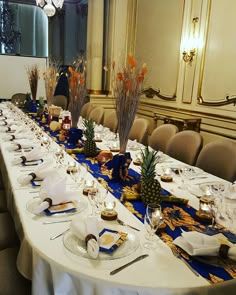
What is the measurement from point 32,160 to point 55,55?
587cm

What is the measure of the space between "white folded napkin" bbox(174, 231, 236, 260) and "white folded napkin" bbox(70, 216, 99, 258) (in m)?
0.28

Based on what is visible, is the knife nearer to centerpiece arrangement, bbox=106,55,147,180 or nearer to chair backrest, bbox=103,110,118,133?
centerpiece arrangement, bbox=106,55,147,180

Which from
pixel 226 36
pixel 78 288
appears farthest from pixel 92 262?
pixel 226 36

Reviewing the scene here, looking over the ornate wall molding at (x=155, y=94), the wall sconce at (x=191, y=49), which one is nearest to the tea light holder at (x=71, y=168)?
the wall sconce at (x=191, y=49)

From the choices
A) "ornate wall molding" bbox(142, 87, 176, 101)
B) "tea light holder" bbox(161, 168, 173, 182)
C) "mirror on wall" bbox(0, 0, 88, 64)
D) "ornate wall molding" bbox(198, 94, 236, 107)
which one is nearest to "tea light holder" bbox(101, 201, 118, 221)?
"tea light holder" bbox(161, 168, 173, 182)

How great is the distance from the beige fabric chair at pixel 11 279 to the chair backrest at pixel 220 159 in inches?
55.5

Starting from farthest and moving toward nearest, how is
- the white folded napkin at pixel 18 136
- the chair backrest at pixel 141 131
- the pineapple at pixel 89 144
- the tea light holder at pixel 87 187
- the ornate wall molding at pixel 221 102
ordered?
the ornate wall molding at pixel 221 102 < the chair backrest at pixel 141 131 < the white folded napkin at pixel 18 136 < the pineapple at pixel 89 144 < the tea light holder at pixel 87 187

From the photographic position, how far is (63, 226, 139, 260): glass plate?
0.93 meters

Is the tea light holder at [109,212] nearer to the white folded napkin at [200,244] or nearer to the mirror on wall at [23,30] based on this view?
the white folded napkin at [200,244]

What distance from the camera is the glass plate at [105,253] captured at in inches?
36.5

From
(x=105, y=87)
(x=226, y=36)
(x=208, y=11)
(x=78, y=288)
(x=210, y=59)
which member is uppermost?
(x=208, y=11)

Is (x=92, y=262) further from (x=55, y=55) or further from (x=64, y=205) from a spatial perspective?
(x=55, y=55)

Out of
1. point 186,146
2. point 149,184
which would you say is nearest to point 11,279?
point 149,184

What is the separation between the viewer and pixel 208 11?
3.70 m
